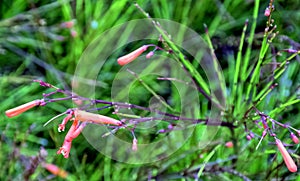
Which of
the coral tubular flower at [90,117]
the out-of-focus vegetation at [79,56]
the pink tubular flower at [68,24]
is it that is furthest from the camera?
the pink tubular flower at [68,24]

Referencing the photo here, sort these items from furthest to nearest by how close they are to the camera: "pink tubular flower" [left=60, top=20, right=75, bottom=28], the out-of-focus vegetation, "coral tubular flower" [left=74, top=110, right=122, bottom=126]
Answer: "pink tubular flower" [left=60, top=20, right=75, bottom=28] < the out-of-focus vegetation < "coral tubular flower" [left=74, top=110, right=122, bottom=126]

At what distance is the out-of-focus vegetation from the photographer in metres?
1.62

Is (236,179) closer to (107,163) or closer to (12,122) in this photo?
(107,163)

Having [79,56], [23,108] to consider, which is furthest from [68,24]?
[23,108]

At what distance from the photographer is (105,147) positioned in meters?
1.70

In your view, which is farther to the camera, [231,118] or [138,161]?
[138,161]

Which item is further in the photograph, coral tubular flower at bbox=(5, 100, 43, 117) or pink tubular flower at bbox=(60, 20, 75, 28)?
pink tubular flower at bbox=(60, 20, 75, 28)

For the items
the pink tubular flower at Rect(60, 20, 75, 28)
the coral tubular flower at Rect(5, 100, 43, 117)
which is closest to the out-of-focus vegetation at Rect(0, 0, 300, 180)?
the pink tubular flower at Rect(60, 20, 75, 28)

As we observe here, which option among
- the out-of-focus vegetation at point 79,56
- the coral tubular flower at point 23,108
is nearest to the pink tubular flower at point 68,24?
the out-of-focus vegetation at point 79,56

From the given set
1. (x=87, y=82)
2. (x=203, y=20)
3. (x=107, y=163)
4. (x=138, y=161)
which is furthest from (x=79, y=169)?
(x=203, y=20)

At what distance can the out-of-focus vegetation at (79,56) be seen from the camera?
162 cm

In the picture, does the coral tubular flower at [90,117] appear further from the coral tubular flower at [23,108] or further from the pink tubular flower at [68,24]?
the pink tubular flower at [68,24]

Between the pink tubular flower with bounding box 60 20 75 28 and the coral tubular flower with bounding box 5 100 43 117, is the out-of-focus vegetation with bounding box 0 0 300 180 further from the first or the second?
the coral tubular flower with bounding box 5 100 43 117

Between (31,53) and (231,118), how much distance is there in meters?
1.01
